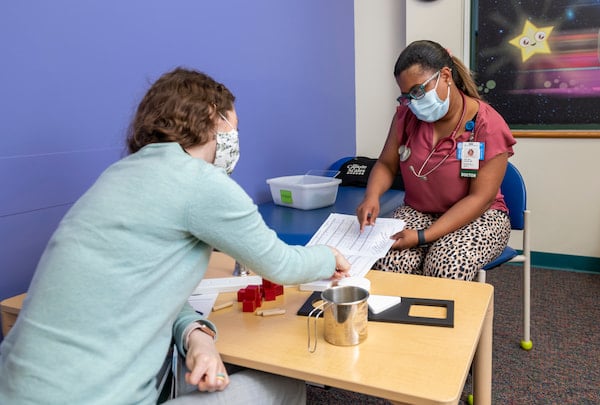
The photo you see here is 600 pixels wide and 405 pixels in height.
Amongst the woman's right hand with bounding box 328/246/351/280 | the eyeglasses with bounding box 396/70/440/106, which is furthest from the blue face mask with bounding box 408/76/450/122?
the woman's right hand with bounding box 328/246/351/280

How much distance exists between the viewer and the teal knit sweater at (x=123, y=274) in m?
0.86

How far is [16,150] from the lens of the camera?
1567 mm

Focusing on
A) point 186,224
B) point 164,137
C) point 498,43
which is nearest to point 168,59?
point 164,137

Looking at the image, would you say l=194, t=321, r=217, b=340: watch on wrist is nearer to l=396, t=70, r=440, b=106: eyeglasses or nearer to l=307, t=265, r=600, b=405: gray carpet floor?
l=307, t=265, r=600, b=405: gray carpet floor

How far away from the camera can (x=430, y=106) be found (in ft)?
6.24

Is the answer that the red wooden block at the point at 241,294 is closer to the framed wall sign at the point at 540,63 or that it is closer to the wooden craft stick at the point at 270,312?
the wooden craft stick at the point at 270,312

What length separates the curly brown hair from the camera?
105 centimetres

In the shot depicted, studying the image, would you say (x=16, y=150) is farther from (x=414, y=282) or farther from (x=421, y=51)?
(x=421, y=51)

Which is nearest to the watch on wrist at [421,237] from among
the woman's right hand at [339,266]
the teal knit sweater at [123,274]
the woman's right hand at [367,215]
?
the woman's right hand at [367,215]

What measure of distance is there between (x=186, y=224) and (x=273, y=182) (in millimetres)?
1670

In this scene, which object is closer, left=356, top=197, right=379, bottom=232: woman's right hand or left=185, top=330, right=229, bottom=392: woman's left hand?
left=185, top=330, right=229, bottom=392: woman's left hand

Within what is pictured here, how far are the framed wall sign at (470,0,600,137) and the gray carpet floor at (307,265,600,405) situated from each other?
0.87m

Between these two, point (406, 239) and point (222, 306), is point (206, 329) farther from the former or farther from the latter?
point (406, 239)

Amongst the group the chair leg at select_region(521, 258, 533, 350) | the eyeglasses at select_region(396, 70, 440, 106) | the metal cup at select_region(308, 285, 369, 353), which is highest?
the eyeglasses at select_region(396, 70, 440, 106)
